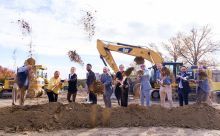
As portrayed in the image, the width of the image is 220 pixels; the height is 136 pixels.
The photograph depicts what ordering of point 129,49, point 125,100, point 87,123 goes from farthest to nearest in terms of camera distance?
point 129,49, point 125,100, point 87,123

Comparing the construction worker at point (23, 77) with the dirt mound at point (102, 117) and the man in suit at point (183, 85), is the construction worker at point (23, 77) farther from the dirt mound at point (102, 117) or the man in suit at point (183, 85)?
the man in suit at point (183, 85)

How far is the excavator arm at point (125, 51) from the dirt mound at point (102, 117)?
13636 millimetres

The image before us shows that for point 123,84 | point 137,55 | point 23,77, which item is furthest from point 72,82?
point 137,55

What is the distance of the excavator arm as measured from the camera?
24969 millimetres

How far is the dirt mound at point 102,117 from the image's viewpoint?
10.5 meters

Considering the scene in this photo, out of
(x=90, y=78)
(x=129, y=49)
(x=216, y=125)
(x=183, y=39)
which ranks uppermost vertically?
(x=183, y=39)

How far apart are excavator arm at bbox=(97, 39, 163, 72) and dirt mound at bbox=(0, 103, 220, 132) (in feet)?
44.7

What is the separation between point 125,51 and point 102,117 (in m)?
14.7

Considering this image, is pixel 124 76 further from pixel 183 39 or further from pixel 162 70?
pixel 183 39

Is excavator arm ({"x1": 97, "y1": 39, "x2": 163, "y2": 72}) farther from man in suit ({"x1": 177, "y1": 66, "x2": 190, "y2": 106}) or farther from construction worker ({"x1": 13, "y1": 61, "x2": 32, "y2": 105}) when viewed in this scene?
construction worker ({"x1": 13, "y1": 61, "x2": 32, "y2": 105})

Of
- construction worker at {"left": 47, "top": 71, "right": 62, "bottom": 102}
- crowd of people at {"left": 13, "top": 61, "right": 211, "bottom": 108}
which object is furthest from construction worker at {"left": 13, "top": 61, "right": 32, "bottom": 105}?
construction worker at {"left": 47, "top": 71, "right": 62, "bottom": 102}

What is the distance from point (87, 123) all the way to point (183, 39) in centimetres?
4331

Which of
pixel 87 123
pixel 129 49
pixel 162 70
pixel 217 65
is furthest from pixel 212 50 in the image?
pixel 87 123

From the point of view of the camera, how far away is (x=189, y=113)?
11273 millimetres
